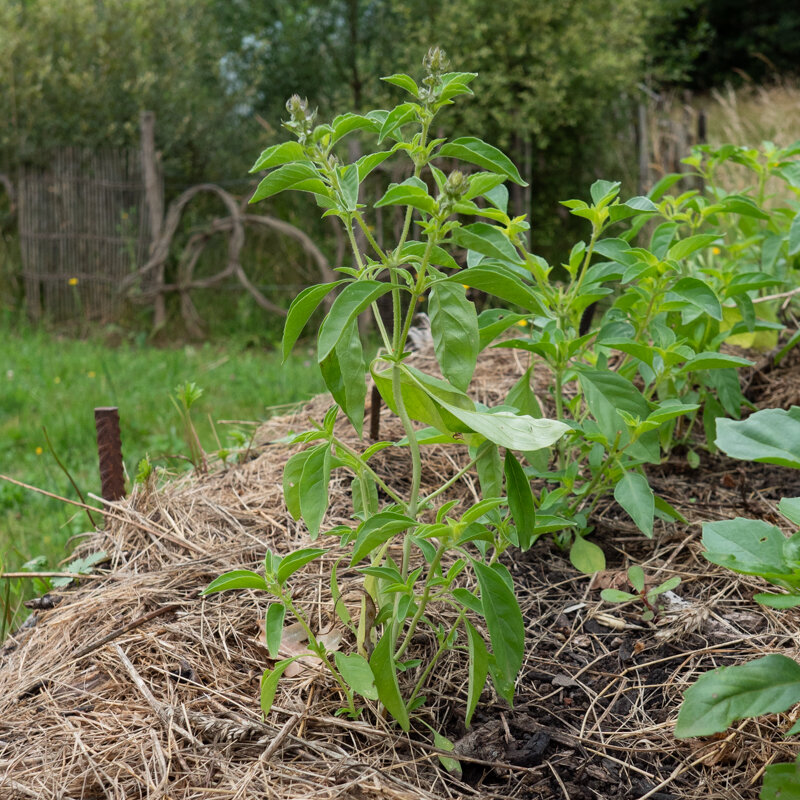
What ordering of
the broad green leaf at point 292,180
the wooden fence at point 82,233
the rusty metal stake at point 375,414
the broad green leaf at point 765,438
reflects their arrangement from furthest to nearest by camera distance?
the wooden fence at point 82,233, the rusty metal stake at point 375,414, the broad green leaf at point 292,180, the broad green leaf at point 765,438

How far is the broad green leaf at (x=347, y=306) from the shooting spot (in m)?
1.02

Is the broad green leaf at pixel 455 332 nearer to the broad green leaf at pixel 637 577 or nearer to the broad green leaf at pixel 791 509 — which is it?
the broad green leaf at pixel 791 509

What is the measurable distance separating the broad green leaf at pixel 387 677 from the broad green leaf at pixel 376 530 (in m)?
0.15

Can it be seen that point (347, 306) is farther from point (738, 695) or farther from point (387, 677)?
point (738, 695)

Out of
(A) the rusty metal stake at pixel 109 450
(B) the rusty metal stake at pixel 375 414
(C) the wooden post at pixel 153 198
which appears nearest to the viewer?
(B) the rusty metal stake at pixel 375 414

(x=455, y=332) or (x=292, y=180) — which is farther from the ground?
(x=292, y=180)

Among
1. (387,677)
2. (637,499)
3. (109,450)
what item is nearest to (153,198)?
(109,450)

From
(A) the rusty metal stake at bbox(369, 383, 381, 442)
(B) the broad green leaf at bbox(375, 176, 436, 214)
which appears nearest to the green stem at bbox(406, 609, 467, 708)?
(B) the broad green leaf at bbox(375, 176, 436, 214)

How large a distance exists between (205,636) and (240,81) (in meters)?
8.35

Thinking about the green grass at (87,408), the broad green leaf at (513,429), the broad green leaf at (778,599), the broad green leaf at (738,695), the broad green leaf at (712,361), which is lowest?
the green grass at (87,408)

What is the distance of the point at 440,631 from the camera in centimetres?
130

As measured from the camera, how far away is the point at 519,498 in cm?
116

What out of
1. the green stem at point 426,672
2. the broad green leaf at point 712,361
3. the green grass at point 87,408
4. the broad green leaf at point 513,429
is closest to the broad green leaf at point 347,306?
the broad green leaf at point 513,429

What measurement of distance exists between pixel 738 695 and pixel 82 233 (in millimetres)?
6832
